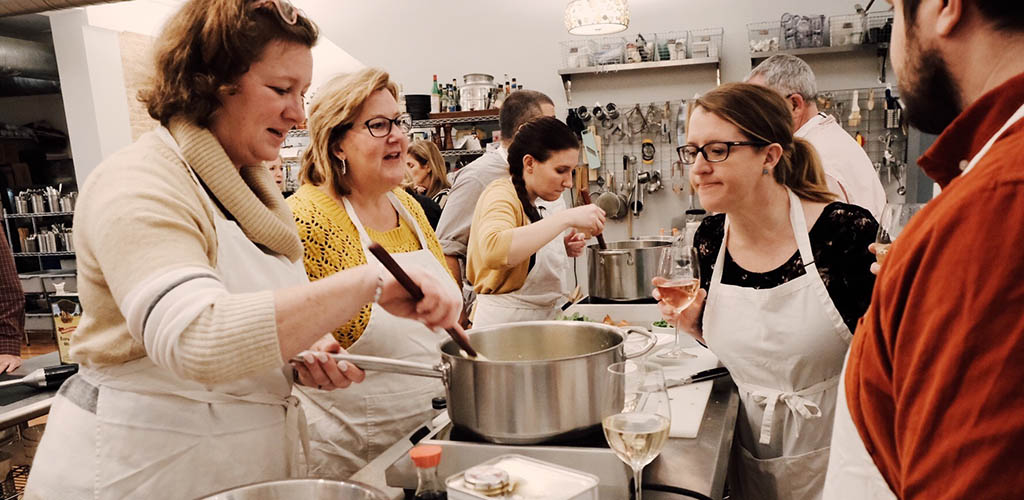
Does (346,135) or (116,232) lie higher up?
(346,135)

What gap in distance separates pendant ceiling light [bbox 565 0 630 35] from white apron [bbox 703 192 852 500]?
3.37 metres

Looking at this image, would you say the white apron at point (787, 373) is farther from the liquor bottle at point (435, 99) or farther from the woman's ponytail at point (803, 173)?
the liquor bottle at point (435, 99)

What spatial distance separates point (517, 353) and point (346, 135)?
0.89 metres

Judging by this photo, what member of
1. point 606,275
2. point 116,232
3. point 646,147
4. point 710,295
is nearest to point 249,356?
point 116,232

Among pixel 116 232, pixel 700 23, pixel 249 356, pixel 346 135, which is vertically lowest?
pixel 249 356

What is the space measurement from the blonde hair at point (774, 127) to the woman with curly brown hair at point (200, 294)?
1167mm

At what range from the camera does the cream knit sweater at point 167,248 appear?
967 millimetres

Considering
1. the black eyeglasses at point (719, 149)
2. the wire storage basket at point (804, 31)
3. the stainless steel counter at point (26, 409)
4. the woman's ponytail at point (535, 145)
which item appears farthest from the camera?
the wire storage basket at point (804, 31)

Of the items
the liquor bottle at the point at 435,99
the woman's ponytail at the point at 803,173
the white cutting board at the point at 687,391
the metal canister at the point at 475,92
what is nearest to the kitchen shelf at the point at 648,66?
the metal canister at the point at 475,92

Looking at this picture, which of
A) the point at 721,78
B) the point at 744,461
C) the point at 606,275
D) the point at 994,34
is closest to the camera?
the point at 994,34

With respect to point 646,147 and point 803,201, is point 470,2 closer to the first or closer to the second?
point 646,147

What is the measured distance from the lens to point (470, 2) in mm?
6566

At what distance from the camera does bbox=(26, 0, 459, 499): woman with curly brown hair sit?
981 millimetres

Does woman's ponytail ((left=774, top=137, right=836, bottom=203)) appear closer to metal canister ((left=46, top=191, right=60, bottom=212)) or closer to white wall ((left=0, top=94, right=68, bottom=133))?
metal canister ((left=46, top=191, right=60, bottom=212))
